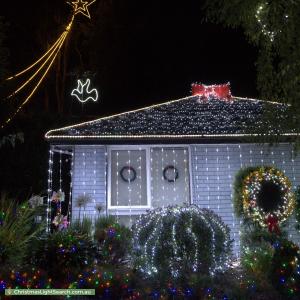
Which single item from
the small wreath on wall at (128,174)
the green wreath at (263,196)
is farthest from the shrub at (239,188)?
the small wreath on wall at (128,174)

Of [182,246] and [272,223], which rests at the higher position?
[272,223]

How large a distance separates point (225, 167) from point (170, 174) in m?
1.46

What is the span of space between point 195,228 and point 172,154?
16.0 feet

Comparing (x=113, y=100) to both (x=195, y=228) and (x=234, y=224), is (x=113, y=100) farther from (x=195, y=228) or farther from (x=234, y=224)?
(x=195, y=228)

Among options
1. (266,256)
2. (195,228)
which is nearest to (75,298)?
(195,228)

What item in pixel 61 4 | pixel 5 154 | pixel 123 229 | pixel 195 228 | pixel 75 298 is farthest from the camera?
pixel 61 4

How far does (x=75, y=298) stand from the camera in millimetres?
7195

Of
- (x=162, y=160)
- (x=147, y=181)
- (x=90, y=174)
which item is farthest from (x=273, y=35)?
(x=90, y=174)

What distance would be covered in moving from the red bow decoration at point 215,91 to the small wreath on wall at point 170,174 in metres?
3.35

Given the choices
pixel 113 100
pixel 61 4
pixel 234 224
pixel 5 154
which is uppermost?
pixel 61 4

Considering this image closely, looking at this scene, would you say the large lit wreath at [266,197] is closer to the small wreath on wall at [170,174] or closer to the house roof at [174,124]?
the house roof at [174,124]

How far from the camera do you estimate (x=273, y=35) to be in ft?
27.3

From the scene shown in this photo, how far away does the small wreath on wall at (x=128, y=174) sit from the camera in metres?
12.7

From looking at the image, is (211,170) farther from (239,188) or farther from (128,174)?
(128,174)
